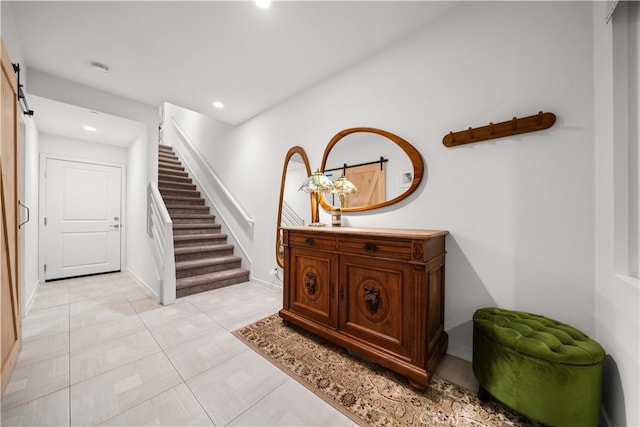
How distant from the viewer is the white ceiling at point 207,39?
178 centimetres

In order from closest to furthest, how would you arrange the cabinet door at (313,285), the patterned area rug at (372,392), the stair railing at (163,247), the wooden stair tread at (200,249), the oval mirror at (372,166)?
Result: the patterned area rug at (372,392), the cabinet door at (313,285), the oval mirror at (372,166), the stair railing at (163,247), the wooden stair tread at (200,249)

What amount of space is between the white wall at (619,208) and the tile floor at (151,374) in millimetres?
657

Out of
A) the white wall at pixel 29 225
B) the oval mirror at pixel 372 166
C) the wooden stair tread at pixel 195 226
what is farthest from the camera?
the wooden stair tread at pixel 195 226

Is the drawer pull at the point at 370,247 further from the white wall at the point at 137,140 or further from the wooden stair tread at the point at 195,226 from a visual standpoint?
the wooden stair tread at the point at 195,226

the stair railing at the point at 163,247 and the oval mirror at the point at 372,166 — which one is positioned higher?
the oval mirror at the point at 372,166

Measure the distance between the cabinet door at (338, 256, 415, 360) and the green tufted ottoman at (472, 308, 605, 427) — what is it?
42 cm

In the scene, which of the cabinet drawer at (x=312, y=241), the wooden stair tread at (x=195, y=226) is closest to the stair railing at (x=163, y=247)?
the wooden stair tread at (x=195, y=226)

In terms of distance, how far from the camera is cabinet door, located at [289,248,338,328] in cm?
189

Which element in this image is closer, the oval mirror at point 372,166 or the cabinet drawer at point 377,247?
the cabinet drawer at point 377,247

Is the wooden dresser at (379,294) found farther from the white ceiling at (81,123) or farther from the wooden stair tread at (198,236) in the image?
the white ceiling at (81,123)

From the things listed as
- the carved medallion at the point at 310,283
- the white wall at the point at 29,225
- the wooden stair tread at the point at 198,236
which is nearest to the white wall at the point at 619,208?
the carved medallion at the point at 310,283

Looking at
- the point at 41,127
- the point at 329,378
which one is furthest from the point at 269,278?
the point at 41,127

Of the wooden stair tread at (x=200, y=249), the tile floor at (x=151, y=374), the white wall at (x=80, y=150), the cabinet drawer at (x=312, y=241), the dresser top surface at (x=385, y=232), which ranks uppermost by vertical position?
the white wall at (x=80, y=150)

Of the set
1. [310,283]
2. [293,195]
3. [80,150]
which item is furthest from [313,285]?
[80,150]
